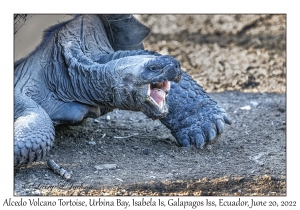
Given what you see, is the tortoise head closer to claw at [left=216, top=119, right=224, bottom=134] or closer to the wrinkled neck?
the wrinkled neck

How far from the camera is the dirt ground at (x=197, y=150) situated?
149 inches

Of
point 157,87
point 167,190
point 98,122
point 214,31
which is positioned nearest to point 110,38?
point 98,122

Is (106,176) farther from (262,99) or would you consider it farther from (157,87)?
(262,99)

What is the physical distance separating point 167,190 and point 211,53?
13.5 ft

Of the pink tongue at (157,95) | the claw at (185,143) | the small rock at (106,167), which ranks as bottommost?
the small rock at (106,167)

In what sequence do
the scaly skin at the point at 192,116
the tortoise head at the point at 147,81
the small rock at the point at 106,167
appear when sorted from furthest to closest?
the scaly skin at the point at 192,116 < the small rock at the point at 106,167 < the tortoise head at the point at 147,81

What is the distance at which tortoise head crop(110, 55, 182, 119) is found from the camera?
3775 millimetres

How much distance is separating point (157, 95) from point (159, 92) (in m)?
0.03

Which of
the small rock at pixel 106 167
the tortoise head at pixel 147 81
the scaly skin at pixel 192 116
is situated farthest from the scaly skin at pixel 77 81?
the scaly skin at pixel 192 116

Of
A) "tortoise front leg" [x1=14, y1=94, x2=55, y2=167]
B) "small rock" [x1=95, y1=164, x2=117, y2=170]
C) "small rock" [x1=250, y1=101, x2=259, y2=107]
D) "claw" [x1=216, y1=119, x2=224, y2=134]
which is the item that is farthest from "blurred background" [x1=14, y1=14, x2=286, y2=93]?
"tortoise front leg" [x1=14, y1=94, x2=55, y2=167]

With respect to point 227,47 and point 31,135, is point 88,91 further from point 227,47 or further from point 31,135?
point 227,47

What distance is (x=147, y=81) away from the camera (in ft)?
12.5

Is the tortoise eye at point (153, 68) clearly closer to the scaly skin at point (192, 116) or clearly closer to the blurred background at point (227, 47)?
the scaly skin at point (192, 116)

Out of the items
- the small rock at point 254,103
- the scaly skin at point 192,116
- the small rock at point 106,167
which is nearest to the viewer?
the small rock at point 106,167
